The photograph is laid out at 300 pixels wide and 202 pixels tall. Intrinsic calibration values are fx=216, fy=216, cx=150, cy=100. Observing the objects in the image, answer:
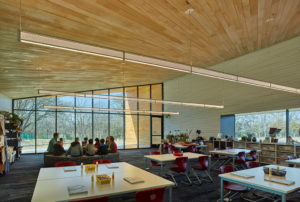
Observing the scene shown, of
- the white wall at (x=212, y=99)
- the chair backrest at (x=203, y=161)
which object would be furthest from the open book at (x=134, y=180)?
the white wall at (x=212, y=99)

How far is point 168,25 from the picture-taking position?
5.67 meters

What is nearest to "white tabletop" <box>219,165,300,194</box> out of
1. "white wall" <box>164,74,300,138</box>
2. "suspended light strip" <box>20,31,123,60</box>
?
"suspended light strip" <box>20,31,123,60</box>

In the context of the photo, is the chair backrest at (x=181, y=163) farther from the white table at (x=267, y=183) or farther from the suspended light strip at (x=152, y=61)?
the suspended light strip at (x=152, y=61)

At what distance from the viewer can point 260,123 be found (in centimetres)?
1028

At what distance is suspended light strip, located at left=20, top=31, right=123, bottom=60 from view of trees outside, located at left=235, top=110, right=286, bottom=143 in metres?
8.52

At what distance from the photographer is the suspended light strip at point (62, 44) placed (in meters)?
2.85

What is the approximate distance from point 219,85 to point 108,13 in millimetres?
8332

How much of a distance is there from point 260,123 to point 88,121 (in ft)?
34.3

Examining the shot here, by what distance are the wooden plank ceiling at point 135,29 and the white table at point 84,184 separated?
322 centimetres

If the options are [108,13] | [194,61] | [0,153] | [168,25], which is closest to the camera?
[108,13]

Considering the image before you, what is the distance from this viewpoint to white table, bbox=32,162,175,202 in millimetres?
2859

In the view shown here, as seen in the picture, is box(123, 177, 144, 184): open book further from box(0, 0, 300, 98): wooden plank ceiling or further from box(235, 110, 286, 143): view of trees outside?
box(235, 110, 286, 143): view of trees outside

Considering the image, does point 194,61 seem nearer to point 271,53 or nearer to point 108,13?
point 271,53

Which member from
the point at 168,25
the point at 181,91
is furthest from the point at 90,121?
the point at 168,25
